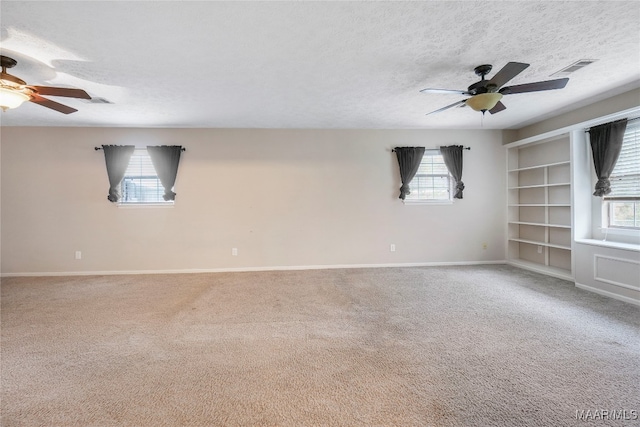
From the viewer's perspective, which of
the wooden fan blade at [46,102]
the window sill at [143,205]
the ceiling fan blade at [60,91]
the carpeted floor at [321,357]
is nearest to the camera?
the carpeted floor at [321,357]

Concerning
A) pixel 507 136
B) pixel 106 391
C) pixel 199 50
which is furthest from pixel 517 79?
pixel 106 391

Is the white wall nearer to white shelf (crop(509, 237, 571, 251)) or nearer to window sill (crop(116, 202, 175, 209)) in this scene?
window sill (crop(116, 202, 175, 209))

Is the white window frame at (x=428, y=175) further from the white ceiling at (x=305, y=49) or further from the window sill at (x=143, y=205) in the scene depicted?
the window sill at (x=143, y=205)

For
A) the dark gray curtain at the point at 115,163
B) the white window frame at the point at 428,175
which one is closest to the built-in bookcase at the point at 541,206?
the white window frame at the point at 428,175

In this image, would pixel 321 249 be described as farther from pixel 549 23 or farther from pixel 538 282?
pixel 549 23

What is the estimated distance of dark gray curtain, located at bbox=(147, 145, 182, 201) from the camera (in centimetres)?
424

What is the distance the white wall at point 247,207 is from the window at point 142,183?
0.67ft

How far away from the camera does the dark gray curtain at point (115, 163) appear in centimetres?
418

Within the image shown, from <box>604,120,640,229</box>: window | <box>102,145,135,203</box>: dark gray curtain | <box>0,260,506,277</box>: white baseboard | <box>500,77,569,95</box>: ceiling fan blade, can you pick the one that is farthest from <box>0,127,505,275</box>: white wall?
<box>500,77,569,95</box>: ceiling fan blade

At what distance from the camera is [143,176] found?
440 cm

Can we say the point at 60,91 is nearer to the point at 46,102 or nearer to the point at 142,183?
the point at 46,102

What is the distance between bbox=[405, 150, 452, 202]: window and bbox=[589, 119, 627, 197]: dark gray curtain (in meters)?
1.88

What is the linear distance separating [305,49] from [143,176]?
3827 mm

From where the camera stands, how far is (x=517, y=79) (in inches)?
108
